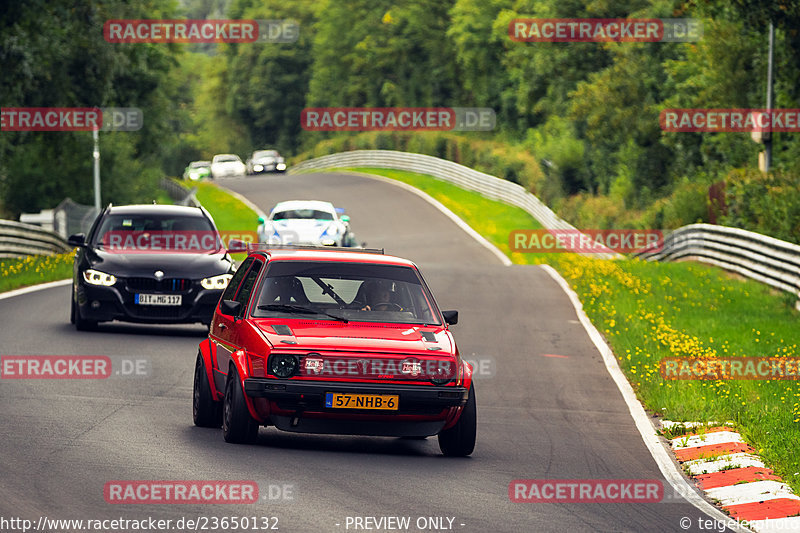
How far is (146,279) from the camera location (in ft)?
56.3

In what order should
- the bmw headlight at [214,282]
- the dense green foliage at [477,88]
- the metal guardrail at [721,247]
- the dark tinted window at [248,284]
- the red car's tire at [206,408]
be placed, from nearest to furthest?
the dark tinted window at [248,284] → the red car's tire at [206,408] → the bmw headlight at [214,282] → the metal guardrail at [721,247] → the dense green foliage at [477,88]

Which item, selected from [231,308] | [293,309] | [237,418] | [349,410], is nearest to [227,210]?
[231,308]

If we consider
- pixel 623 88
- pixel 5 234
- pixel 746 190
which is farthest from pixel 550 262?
pixel 623 88

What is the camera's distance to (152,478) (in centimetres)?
862

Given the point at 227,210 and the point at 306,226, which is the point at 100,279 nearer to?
the point at 306,226

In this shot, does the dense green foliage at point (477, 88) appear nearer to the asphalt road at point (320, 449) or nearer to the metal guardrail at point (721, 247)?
the metal guardrail at point (721, 247)

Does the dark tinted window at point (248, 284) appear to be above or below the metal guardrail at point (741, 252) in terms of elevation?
above

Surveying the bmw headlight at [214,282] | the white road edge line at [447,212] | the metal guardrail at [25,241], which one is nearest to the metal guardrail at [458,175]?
the white road edge line at [447,212]

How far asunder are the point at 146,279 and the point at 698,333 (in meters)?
7.97

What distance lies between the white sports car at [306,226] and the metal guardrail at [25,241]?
5218 mm

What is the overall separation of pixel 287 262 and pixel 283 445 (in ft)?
5.00

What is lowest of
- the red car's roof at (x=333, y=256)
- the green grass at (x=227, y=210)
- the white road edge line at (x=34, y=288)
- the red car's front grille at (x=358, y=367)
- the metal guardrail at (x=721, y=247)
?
the green grass at (x=227, y=210)

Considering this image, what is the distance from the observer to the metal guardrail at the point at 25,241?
30.1 m

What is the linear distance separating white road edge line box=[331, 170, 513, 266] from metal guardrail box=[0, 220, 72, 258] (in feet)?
41.9
